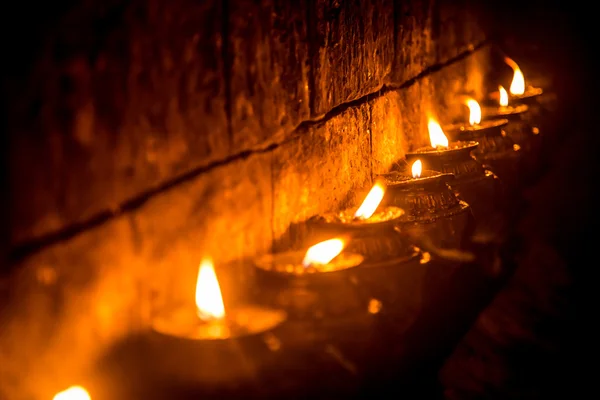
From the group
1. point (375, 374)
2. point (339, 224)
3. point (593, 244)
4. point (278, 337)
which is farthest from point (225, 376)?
point (593, 244)

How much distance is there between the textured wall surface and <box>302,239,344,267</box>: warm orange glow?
413 millimetres

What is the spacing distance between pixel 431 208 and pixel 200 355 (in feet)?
5.25

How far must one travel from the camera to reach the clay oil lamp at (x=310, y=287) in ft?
6.95

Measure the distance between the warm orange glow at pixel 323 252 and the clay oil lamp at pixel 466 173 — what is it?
148cm

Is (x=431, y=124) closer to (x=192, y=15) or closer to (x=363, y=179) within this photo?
(x=363, y=179)

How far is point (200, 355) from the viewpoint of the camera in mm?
1860

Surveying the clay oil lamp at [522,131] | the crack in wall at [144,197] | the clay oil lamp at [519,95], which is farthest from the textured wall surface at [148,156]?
the clay oil lamp at [519,95]

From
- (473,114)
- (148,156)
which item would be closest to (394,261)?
(148,156)

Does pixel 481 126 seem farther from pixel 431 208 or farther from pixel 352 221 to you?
pixel 352 221

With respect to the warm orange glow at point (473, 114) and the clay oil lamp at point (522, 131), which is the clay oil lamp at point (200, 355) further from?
the clay oil lamp at point (522, 131)

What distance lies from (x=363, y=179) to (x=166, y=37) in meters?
1.91

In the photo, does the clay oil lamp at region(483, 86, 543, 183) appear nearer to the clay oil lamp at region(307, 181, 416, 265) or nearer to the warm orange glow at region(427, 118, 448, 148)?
the warm orange glow at region(427, 118, 448, 148)

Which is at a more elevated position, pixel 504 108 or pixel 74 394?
pixel 504 108

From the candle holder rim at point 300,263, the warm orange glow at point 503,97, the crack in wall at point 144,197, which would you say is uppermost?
the warm orange glow at point 503,97
